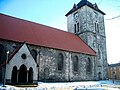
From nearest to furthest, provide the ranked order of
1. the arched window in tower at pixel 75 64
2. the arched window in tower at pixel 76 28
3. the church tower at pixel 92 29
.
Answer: the arched window in tower at pixel 75 64
the church tower at pixel 92 29
the arched window in tower at pixel 76 28

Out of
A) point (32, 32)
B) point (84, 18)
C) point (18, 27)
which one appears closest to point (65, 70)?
point (32, 32)

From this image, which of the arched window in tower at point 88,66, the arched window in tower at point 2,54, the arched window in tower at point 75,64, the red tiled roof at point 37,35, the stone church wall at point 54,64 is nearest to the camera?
the arched window in tower at point 2,54

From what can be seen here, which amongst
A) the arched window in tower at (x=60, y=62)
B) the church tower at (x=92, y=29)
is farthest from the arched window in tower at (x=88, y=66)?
the arched window in tower at (x=60, y=62)

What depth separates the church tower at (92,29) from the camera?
98.0ft

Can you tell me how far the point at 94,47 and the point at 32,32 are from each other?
13.5 m

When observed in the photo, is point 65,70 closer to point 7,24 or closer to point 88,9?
point 7,24

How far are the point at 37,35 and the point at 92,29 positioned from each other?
1324cm

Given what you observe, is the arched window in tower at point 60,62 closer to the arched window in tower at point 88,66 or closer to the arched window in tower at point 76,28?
the arched window in tower at point 88,66

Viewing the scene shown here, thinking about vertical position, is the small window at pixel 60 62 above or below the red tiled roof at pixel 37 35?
below

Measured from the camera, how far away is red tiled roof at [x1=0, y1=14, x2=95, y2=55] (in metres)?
19.8

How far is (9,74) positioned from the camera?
51.8 feet

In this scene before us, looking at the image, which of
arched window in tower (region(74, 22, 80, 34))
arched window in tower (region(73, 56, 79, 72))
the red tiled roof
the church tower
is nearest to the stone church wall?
arched window in tower (region(73, 56, 79, 72))

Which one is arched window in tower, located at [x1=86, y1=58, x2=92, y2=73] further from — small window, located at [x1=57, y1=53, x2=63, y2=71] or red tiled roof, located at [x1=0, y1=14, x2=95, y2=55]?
small window, located at [x1=57, y1=53, x2=63, y2=71]

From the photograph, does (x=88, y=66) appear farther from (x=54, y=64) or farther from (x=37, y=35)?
(x=37, y=35)
